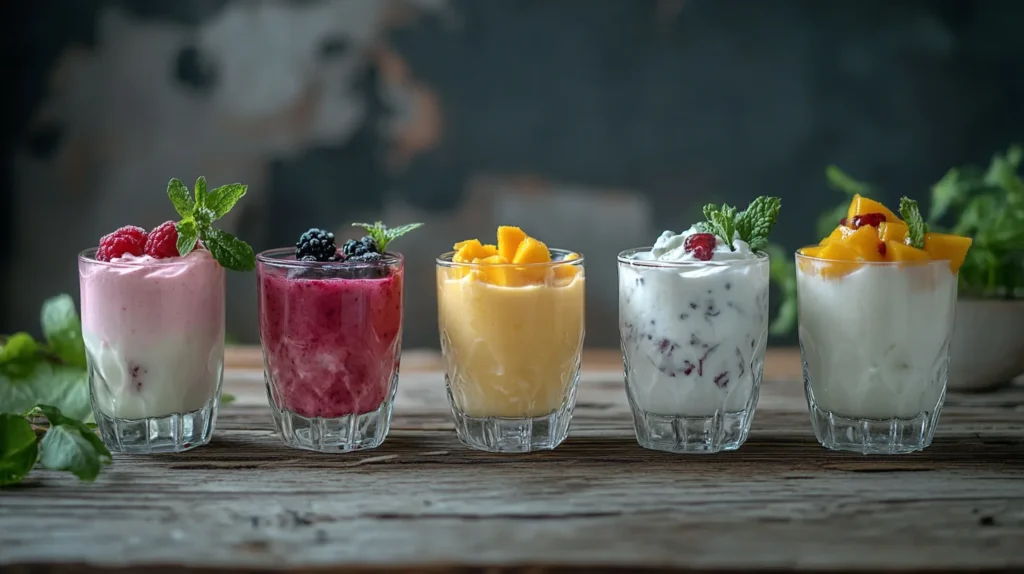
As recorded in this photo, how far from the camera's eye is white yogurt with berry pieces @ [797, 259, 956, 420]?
1681mm

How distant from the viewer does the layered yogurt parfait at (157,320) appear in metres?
1.69

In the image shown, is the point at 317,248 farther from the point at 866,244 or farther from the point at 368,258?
the point at 866,244

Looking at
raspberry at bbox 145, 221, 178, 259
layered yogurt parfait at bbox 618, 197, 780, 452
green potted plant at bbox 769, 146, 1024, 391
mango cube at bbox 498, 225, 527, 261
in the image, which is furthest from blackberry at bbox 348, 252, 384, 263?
green potted plant at bbox 769, 146, 1024, 391

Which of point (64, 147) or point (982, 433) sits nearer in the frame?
point (982, 433)

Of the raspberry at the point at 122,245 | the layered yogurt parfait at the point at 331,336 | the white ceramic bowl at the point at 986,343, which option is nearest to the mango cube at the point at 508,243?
the layered yogurt parfait at the point at 331,336

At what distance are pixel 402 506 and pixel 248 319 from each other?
3052 mm

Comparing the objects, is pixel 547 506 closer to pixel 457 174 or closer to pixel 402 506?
pixel 402 506

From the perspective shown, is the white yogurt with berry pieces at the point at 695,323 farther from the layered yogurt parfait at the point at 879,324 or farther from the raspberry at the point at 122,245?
the raspberry at the point at 122,245

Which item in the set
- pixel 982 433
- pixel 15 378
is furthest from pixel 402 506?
pixel 982 433

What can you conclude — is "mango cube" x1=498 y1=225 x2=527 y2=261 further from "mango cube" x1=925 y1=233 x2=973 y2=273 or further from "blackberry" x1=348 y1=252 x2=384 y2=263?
"mango cube" x1=925 y1=233 x2=973 y2=273

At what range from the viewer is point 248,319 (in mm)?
4328

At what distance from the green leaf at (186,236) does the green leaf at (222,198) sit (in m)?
0.05

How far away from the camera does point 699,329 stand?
168cm

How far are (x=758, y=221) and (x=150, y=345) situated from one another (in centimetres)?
115
